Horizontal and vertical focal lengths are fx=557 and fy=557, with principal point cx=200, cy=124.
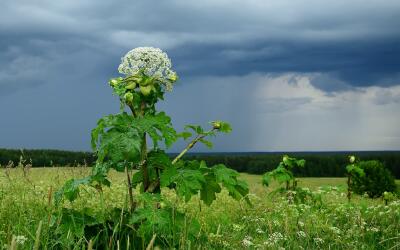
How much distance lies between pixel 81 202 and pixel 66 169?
2.39 feet

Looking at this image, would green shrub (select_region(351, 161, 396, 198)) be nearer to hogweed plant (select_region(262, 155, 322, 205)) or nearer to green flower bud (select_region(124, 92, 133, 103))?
hogweed plant (select_region(262, 155, 322, 205))

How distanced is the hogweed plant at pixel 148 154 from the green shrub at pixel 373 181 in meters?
16.2

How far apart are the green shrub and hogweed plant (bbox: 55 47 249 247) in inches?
636

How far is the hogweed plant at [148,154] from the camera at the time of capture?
5.23 m

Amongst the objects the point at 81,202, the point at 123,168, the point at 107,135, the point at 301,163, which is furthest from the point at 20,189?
the point at 301,163

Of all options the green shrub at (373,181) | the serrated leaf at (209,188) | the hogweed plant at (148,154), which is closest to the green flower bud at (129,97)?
the hogweed plant at (148,154)

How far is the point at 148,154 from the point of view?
583 centimetres

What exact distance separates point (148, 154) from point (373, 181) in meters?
17.0

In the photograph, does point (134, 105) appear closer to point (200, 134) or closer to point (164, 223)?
point (200, 134)

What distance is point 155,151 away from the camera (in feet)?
19.0

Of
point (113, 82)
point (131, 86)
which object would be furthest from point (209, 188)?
point (113, 82)

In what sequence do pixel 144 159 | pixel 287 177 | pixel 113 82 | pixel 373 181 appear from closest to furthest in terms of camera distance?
pixel 144 159 → pixel 113 82 → pixel 287 177 → pixel 373 181

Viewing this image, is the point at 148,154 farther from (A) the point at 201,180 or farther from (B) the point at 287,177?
(B) the point at 287,177

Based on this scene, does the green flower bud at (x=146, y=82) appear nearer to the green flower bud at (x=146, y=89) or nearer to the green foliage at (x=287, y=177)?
the green flower bud at (x=146, y=89)
